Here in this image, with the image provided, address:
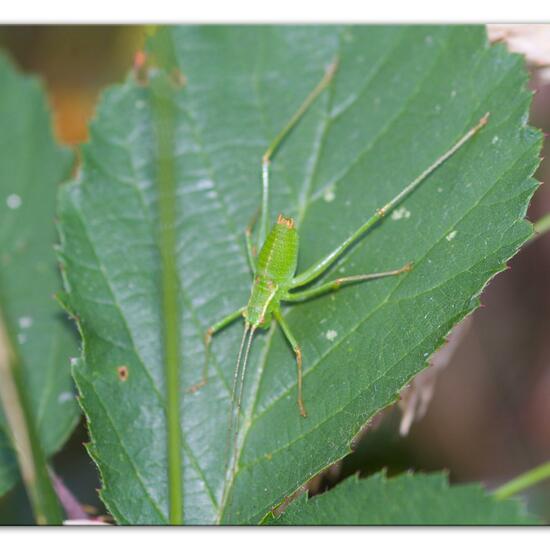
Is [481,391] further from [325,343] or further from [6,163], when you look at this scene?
[6,163]

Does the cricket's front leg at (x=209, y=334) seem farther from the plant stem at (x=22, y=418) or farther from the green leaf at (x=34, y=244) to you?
the plant stem at (x=22, y=418)

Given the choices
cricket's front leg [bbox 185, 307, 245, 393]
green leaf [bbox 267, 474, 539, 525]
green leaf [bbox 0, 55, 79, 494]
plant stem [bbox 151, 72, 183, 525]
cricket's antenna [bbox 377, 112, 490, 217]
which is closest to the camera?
plant stem [bbox 151, 72, 183, 525]

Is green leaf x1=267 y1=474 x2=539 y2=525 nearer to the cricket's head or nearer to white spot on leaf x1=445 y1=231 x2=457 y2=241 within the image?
white spot on leaf x1=445 y1=231 x2=457 y2=241

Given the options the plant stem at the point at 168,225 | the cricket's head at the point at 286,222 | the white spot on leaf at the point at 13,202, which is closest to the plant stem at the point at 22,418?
the plant stem at the point at 168,225

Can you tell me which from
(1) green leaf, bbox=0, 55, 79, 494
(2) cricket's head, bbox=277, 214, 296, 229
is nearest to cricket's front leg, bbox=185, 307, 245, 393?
(2) cricket's head, bbox=277, 214, 296, 229

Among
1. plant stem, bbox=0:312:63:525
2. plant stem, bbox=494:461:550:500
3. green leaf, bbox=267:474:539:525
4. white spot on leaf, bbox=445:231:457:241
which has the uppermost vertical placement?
plant stem, bbox=0:312:63:525
